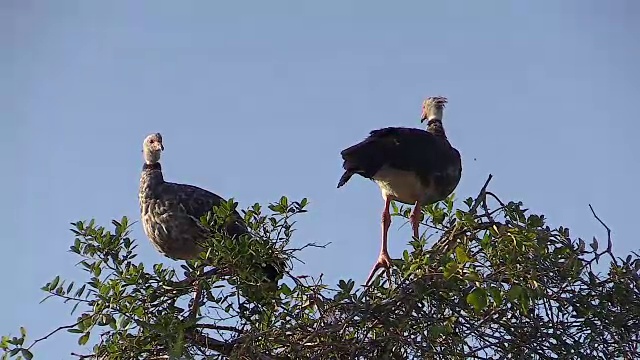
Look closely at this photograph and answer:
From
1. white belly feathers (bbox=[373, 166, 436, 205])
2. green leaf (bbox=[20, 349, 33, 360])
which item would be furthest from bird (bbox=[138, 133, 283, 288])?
green leaf (bbox=[20, 349, 33, 360])

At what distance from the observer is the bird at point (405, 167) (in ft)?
16.7

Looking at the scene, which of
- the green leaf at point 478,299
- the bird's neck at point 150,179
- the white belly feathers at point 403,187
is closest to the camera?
the green leaf at point 478,299

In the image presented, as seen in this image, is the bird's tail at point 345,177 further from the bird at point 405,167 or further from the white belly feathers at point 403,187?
the white belly feathers at point 403,187

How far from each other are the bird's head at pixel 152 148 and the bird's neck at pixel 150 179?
1.4 inches

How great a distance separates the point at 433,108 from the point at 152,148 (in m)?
1.57

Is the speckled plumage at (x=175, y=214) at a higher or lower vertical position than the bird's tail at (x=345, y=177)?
higher

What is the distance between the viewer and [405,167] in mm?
5543

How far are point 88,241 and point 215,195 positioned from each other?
1.92 metres

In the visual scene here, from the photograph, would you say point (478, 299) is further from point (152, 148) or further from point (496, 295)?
point (152, 148)

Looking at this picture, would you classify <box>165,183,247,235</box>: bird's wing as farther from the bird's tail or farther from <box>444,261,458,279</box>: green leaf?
<box>444,261,458,279</box>: green leaf

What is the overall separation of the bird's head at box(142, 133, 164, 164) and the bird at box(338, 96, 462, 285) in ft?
4.20

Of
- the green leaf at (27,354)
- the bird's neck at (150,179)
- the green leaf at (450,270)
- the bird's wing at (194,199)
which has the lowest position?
the green leaf at (27,354)

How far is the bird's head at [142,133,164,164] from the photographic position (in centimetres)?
653

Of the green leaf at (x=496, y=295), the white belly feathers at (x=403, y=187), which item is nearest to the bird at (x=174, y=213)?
the white belly feathers at (x=403, y=187)
